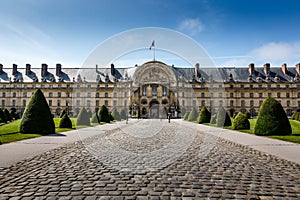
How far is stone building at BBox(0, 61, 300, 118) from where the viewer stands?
192 ft

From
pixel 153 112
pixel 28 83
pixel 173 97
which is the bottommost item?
pixel 153 112

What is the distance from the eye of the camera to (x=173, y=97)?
59000 millimetres

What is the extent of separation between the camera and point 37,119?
1423 centimetres

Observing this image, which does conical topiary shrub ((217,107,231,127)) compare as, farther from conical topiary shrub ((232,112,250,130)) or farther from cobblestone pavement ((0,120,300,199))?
cobblestone pavement ((0,120,300,199))

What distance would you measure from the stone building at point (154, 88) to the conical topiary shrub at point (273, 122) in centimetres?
4387

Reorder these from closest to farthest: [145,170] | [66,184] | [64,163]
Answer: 1. [66,184]
2. [145,170]
3. [64,163]

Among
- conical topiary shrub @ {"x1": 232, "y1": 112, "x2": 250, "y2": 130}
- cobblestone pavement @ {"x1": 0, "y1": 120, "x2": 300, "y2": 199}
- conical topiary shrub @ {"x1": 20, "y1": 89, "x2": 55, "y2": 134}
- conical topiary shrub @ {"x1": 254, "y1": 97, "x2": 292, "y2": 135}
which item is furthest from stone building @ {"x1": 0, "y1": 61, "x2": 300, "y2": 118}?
cobblestone pavement @ {"x1": 0, "y1": 120, "x2": 300, "y2": 199}

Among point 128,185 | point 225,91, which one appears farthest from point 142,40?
point 225,91

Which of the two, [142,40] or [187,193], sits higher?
[142,40]

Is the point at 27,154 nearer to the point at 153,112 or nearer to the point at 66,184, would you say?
the point at 66,184

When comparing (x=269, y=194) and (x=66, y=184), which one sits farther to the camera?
(x=66, y=184)

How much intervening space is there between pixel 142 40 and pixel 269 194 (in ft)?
26.1

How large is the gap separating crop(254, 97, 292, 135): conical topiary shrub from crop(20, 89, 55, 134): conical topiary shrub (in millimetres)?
13563

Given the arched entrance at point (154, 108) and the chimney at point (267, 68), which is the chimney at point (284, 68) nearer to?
the chimney at point (267, 68)
